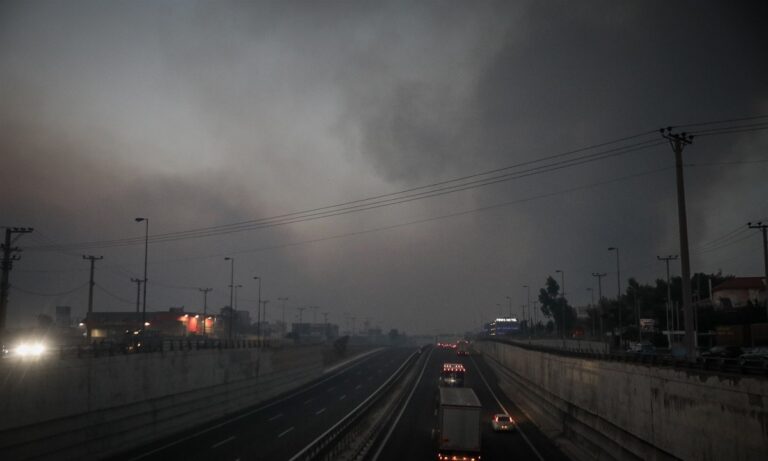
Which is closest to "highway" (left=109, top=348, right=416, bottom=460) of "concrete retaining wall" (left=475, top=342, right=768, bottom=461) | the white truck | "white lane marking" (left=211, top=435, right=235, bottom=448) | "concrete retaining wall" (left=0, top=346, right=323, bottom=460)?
"white lane marking" (left=211, top=435, right=235, bottom=448)

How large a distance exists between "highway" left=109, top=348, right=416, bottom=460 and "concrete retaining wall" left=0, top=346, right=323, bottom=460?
1.71 meters

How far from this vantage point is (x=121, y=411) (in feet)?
150

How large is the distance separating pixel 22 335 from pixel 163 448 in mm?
37730

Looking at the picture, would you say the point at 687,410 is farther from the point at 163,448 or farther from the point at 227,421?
the point at 227,421

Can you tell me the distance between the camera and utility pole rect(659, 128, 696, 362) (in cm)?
3412

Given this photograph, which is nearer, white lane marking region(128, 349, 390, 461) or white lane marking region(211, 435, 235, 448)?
white lane marking region(211, 435, 235, 448)

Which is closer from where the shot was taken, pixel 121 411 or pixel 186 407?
pixel 121 411

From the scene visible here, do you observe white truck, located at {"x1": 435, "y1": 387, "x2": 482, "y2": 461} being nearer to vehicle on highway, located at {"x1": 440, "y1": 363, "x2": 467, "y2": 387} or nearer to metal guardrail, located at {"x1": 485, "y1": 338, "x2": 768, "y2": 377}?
metal guardrail, located at {"x1": 485, "y1": 338, "x2": 768, "y2": 377}

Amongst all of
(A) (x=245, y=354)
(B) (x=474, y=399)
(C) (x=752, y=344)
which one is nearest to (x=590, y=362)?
(B) (x=474, y=399)

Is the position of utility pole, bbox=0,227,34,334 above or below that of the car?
above

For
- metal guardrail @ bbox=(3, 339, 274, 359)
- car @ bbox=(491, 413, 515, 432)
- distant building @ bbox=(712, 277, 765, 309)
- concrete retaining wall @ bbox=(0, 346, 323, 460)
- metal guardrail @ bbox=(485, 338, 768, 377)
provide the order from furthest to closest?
1. distant building @ bbox=(712, 277, 765, 309)
2. car @ bbox=(491, 413, 515, 432)
3. metal guardrail @ bbox=(3, 339, 274, 359)
4. concrete retaining wall @ bbox=(0, 346, 323, 460)
5. metal guardrail @ bbox=(485, 338, 768, 377)

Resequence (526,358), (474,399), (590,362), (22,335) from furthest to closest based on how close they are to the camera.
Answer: (526,358) → (22,335) → (590,362) → (474,399)

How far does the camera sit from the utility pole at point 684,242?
3412 cm

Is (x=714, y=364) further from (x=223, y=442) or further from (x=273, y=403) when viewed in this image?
(x=273, y=403)
